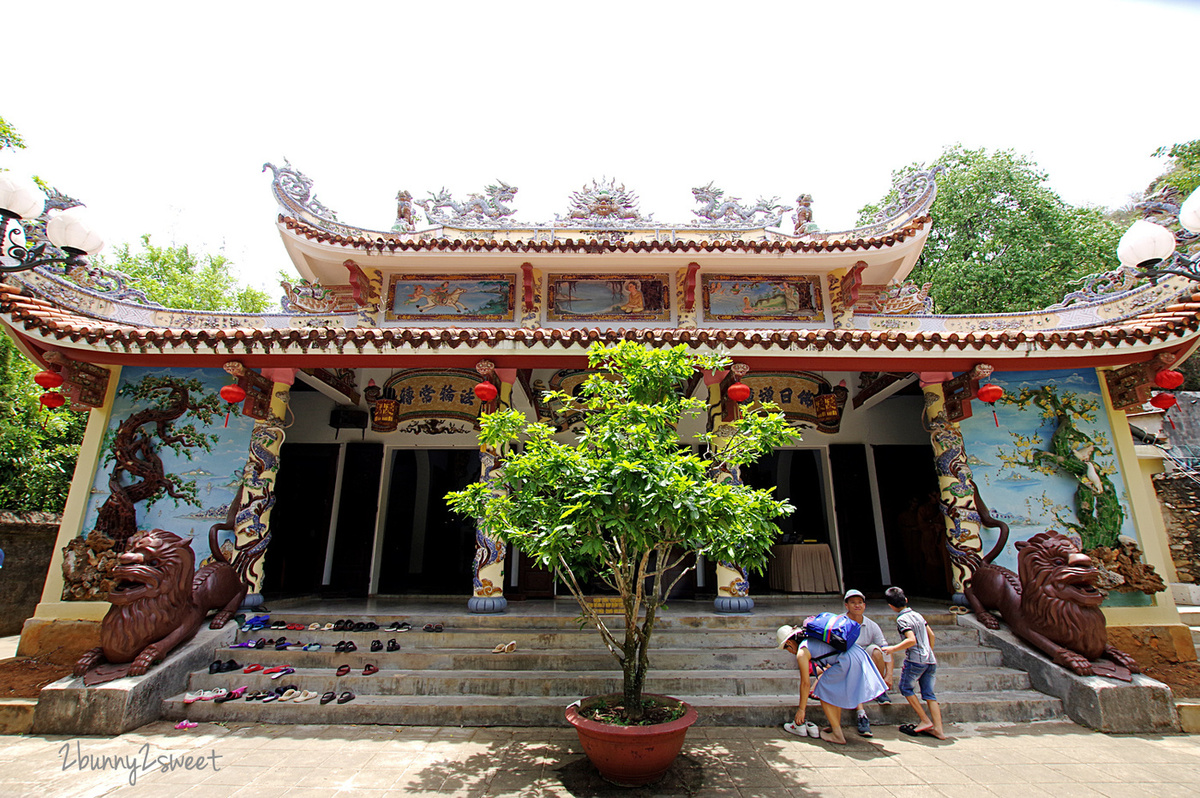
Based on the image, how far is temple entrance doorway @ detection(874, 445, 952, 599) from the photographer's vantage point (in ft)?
22.7

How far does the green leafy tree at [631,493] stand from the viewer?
286cm

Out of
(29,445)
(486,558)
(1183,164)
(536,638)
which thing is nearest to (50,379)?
(486,558)

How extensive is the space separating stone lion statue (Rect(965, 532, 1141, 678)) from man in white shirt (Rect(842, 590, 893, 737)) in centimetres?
150

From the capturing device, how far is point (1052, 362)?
5.67 m

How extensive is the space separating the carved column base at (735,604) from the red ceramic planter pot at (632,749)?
2.51 meters

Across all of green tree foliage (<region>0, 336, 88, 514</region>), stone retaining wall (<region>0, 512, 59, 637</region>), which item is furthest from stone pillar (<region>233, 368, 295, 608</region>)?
green tree foliage (<region>0, 336, 88, 514</region>)

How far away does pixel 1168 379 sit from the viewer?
532cm

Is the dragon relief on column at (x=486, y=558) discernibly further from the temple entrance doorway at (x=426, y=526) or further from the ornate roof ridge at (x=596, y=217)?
the ornate roof ridge at (x=596, y=217)

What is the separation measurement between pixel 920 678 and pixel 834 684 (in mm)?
676

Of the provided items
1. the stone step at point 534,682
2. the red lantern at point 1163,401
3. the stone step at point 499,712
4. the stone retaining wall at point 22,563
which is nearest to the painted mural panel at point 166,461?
the stone step at point 534,682

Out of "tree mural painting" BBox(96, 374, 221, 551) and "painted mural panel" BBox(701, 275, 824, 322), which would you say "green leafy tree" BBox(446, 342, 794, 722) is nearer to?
"tree mural painting" BBox(96, 374, 221, 551)

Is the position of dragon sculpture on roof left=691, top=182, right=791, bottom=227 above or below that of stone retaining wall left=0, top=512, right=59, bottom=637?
above

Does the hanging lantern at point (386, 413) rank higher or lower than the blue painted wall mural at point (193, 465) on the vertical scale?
higher

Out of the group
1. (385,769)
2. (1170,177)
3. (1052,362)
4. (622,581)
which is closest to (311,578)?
(385,769)
